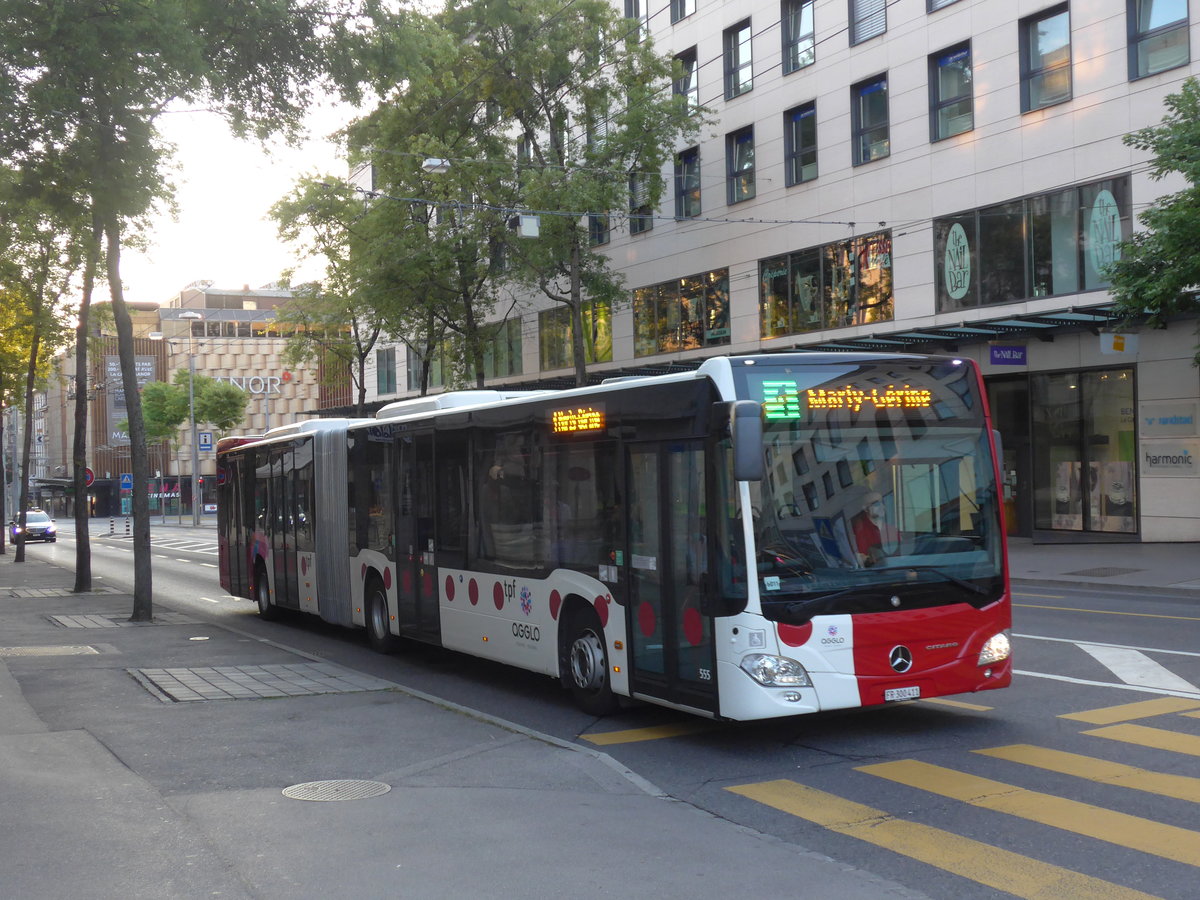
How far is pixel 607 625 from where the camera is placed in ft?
32.0

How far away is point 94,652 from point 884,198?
2170 cm

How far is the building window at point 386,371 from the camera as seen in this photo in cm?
5803

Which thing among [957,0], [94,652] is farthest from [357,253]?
[94,652]

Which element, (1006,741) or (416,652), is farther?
(416,652)

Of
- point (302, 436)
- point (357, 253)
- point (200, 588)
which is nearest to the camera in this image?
point (302, 436)

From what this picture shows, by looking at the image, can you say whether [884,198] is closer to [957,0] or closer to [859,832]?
[957,0]

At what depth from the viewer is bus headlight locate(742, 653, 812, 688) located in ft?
26.9

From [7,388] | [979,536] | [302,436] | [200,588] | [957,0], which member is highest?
[957,0]

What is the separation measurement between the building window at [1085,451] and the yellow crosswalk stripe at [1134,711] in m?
18.1

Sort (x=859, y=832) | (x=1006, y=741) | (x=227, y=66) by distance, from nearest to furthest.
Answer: (x=859, y=832) → (x=1006, y=741) → (x=227, y=66)

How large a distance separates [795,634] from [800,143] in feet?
86.9

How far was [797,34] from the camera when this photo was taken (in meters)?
32.9

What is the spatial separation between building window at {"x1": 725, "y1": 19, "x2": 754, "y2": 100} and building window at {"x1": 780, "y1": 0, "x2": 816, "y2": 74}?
1372 mm

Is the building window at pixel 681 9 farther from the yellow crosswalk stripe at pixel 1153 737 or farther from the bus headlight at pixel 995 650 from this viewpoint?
the yellow crosswalk stripe at pixel 1153 737
